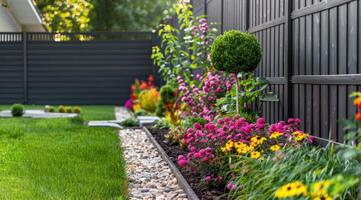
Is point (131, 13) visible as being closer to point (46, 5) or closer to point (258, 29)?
point (46, 5)

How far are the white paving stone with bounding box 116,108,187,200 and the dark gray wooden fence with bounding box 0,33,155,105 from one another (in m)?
8.49

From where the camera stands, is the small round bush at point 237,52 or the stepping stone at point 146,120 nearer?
the small round bush at point 237,52

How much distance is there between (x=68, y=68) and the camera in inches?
690

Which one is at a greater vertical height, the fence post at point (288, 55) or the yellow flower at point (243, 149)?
the fence post at point (288, 55)

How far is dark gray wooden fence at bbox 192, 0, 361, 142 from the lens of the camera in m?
4.66

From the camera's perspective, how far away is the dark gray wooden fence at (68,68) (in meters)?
17.3

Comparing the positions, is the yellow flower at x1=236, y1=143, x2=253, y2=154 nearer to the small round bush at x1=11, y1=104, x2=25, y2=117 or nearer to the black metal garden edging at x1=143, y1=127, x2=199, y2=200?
the black metal garden edging at x1=143, y1=127, x2=199, y2=200

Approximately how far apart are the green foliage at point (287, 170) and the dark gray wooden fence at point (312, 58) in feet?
2.28

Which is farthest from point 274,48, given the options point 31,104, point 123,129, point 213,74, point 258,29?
point 31,104

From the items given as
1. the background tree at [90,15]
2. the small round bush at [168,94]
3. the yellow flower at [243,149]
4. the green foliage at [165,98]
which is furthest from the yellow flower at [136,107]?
the background tree at [90,15]

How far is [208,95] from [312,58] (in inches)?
137

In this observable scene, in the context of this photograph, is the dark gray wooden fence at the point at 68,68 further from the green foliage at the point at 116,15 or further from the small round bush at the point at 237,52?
the small round bush at the point at 237,52

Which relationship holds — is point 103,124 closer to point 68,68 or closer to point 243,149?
point 68,68

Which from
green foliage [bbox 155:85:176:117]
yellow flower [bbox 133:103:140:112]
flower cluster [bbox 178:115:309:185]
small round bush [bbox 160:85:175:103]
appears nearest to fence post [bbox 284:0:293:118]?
flower cluster [bbox 178:115:309:185]
